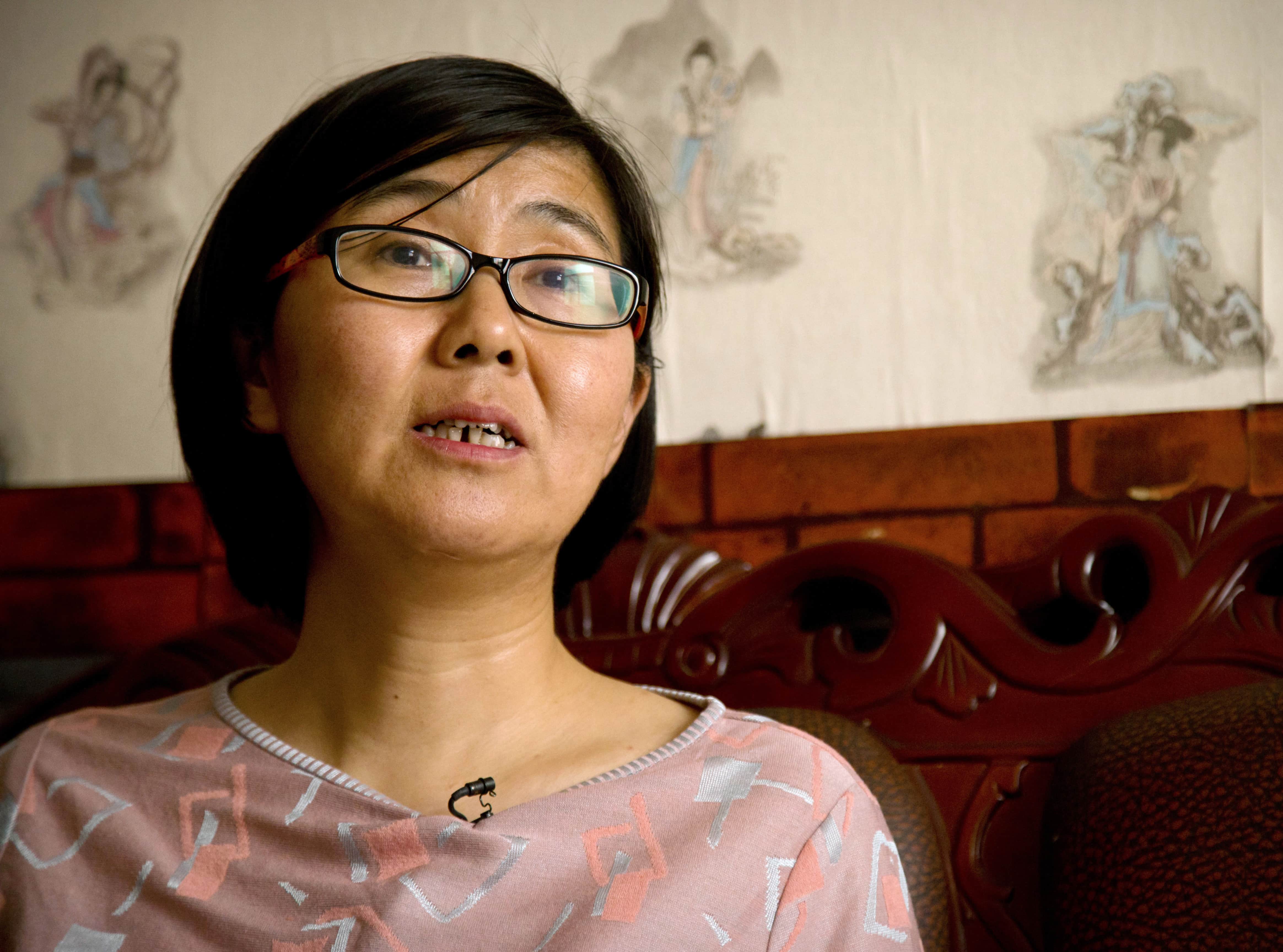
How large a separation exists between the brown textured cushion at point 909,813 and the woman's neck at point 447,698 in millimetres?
173

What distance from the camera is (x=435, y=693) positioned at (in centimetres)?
88

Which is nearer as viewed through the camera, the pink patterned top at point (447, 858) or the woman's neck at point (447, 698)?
the pink patterned top at point (447, 858)

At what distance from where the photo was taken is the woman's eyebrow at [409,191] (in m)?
0.82

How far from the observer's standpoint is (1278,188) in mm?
1229

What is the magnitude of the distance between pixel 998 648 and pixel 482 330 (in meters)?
0.67

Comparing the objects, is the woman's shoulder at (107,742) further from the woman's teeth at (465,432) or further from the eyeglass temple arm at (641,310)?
the eyeglass temple arm at (641,310)

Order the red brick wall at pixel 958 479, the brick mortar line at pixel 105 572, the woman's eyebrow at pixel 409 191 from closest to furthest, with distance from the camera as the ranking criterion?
the woman's eyebrow at pixel 409 191, the red brick wall at pixel 958 479, the brick mortar line at pixel 105 572

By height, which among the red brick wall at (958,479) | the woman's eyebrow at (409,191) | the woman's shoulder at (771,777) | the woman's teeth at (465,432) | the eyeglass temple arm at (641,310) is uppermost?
the woman's eyebrow at (409,191)

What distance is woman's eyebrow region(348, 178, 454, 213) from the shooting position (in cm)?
82

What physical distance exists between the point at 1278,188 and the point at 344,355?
3.98 feet

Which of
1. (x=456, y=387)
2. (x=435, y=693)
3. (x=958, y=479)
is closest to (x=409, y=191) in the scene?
(x=456, y=387)

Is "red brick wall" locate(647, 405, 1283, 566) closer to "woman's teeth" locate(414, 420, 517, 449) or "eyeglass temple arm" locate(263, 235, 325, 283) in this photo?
"woman's teeth" locate(414, 420, 517, 449)

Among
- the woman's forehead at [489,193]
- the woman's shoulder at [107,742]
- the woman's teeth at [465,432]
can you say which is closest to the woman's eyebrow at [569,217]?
the woman's forehead at [489,193]

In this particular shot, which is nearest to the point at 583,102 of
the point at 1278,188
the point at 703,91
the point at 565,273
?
the point at 703,91
